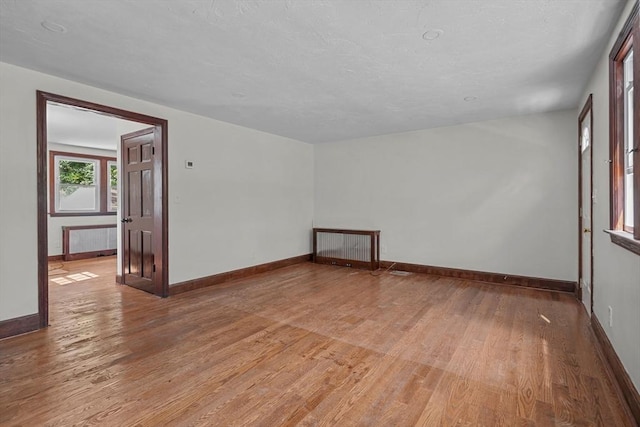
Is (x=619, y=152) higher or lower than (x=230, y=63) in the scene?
lower

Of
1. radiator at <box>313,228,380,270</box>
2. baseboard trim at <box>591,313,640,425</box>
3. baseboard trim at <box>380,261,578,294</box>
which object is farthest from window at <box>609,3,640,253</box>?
radiator at <box>313,228,380,270</box>

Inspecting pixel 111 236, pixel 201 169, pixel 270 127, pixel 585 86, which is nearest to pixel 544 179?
pixel 585 86

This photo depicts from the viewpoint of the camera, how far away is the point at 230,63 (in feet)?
9.09

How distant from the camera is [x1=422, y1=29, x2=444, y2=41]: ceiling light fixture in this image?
224 centimetres

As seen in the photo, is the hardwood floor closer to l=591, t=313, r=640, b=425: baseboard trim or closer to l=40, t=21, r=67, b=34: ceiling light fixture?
l=591, t=313, r=640, b=425: baseboard trim

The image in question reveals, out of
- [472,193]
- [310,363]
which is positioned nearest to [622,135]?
[472,193]

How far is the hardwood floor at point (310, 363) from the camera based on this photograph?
1.79 metres

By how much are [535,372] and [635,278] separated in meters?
0.88

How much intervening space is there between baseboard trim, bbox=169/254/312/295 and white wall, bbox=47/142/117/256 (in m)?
4.30

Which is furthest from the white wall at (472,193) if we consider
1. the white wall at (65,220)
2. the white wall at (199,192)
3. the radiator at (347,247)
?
the white wall at (65,220)

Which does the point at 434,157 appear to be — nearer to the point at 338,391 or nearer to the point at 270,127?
the point at 270,127

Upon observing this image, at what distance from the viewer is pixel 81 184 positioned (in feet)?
23.6

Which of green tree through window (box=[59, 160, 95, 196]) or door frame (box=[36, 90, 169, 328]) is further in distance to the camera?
green tree through window (box=[59, 160, 95, 196])

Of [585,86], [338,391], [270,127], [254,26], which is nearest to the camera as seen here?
[338,391]
